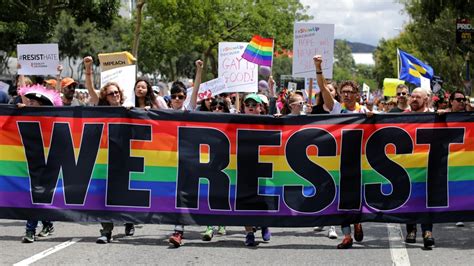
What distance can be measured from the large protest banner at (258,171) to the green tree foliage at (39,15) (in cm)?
1980

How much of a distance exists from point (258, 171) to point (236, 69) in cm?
408

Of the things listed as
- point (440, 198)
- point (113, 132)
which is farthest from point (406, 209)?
point (113, 132)

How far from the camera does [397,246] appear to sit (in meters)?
8.39

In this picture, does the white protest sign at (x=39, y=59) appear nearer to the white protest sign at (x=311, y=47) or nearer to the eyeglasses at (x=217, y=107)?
the eyeglasses at (x=217, y=107)

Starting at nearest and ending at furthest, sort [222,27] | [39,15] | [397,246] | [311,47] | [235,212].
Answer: [235,212]
[397,246]
[311,47]
[39,15]
[222,27]

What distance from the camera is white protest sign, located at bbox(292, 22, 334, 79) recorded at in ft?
34.1

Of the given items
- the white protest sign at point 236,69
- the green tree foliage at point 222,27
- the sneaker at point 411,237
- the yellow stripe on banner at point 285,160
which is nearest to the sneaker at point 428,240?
the sneaker at point 411,237

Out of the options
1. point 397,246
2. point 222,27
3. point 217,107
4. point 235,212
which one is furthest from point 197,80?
point 222,27

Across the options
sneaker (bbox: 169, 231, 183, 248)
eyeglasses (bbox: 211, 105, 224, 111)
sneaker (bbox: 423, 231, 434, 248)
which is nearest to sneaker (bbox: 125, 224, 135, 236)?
sneaker (bbox: 169, 231, 183, 248)

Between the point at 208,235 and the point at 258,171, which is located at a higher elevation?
the point at 258,171

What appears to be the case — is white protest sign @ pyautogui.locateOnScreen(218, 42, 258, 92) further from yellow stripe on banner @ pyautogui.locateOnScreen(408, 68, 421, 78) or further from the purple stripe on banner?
the purple stripe on banner

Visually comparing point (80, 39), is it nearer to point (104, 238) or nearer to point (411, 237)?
point (104, 238)

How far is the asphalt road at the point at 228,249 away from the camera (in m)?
7.49

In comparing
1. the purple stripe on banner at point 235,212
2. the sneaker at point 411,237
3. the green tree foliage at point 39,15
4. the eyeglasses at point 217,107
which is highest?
the green tree foliage at point 39,15
